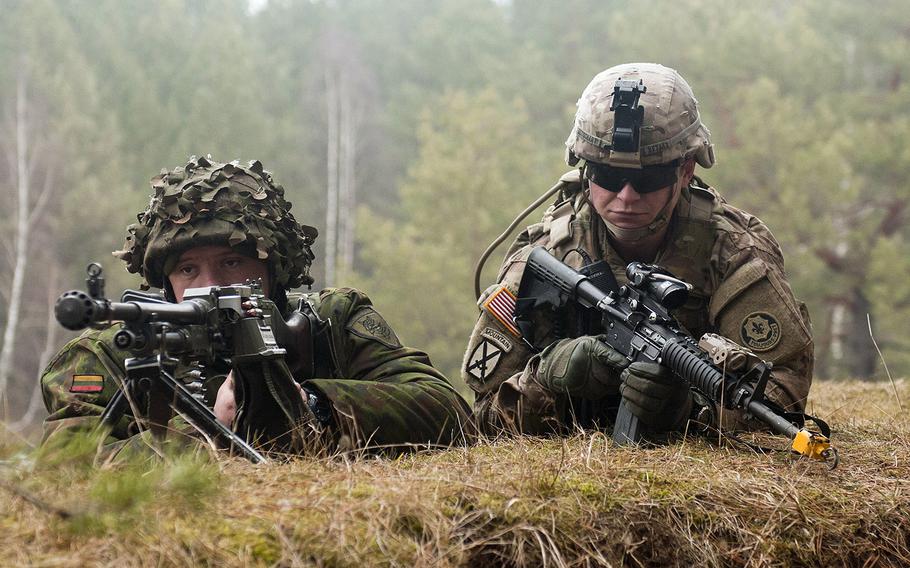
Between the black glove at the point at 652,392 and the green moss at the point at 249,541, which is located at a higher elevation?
the green moss at the point at 249,541

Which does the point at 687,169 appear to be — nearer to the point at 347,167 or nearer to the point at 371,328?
the point at 371,328

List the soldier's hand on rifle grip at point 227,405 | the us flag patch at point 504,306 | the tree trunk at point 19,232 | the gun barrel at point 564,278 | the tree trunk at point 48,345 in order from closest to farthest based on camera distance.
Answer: the soldier's hand on rifle grip at point 227,405 < the gun barrel at point 564,278 < the us flag patch at point 504,306 < the tree trunk at point 48,345 < the tree trunk at point 19,232

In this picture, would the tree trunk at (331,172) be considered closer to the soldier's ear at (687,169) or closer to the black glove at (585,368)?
the soldier's ear at (687,169)

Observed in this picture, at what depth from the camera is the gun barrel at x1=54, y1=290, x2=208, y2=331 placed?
282 centimetres

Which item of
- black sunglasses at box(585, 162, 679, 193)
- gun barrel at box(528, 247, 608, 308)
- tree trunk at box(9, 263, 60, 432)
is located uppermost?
A: black sunglasses at box(585, 162, 679, 193)

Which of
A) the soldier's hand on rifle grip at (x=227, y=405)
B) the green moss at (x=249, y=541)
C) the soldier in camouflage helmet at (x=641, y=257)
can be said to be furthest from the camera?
the soldier in camouflage helmet at (x=641, y=257)

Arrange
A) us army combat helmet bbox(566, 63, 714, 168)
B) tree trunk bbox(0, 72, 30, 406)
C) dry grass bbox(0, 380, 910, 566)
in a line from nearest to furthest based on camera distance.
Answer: dry grass bbox(0, 380, 910, 566)
us army combat helmet bbox(566, 63, 714, 168)
tree trunk bbox(0, 72, 30, 406)

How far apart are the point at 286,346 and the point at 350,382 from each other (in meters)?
0.27

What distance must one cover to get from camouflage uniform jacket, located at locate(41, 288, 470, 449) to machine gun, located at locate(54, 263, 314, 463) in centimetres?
30

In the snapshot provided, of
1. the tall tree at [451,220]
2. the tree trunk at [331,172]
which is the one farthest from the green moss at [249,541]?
the tree trunk at [331,172]

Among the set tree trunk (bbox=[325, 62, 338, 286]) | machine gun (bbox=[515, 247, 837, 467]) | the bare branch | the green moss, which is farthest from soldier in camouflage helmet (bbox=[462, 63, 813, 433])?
tree trunk (bbox=[325, 62, 338, 286])

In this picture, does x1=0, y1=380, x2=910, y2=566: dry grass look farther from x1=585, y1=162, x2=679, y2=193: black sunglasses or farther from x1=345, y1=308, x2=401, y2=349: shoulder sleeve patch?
x1=585, y1=162, x2=679, y2=193: black sunglasses

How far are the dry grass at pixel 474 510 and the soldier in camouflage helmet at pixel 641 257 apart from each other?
0.71 meters

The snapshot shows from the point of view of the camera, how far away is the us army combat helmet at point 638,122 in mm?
5113
